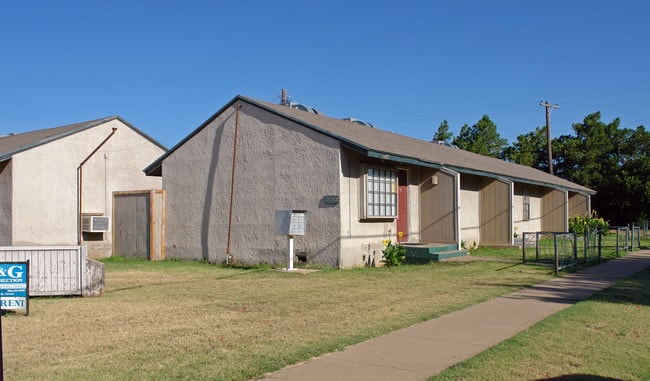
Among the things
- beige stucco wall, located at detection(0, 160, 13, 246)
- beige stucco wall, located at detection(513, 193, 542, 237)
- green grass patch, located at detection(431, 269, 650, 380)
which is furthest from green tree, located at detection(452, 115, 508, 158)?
green grass patch, located at detection(431, 269, 650, 380)

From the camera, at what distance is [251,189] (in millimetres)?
18281

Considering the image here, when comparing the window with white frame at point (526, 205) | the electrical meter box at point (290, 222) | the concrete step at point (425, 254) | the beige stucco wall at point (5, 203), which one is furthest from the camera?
the window with white frame at point (526, 205)

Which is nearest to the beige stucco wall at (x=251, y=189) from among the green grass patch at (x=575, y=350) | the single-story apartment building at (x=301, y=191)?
the single-story apartment building at (x=301, y=191)

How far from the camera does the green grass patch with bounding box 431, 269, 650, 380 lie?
6.00 m

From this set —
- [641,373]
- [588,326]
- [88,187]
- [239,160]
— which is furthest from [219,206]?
[641,373]

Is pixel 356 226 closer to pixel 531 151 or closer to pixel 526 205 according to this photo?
pixel 526 205

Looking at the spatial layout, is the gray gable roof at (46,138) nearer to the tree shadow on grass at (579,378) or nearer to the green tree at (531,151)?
the tree shadow on grass at (579,378)

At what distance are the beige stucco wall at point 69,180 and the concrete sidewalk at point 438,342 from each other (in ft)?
51.8

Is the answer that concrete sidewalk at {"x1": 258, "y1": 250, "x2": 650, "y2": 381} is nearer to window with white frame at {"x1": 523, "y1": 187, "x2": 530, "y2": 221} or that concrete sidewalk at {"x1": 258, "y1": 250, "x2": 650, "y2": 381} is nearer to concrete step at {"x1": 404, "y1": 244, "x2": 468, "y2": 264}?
concrete step at {"x1": 404, "y1": 244, "x2": 468, "y2": 264}

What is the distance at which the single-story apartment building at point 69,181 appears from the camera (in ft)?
65.4

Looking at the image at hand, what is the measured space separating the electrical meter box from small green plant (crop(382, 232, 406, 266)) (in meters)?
2.55

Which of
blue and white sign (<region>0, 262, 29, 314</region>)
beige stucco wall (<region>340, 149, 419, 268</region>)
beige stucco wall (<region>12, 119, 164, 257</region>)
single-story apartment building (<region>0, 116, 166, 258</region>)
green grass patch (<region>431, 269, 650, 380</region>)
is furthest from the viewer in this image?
beige stucco wall (<region>12, 119, 164, 257</region>)

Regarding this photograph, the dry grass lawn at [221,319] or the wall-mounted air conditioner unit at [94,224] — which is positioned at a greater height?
the wall-mounted air conditioner unit at [94,224]

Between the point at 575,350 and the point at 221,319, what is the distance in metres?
4.76
